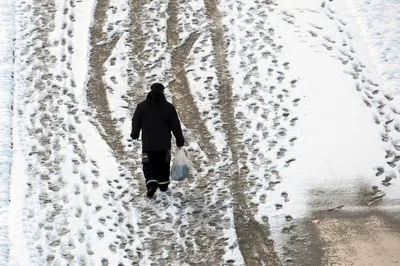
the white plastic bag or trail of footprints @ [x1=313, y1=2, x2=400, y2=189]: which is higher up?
trail of footprints @ [x1=313, y1=2, x2=400, y2=189]

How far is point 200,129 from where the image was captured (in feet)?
45.2

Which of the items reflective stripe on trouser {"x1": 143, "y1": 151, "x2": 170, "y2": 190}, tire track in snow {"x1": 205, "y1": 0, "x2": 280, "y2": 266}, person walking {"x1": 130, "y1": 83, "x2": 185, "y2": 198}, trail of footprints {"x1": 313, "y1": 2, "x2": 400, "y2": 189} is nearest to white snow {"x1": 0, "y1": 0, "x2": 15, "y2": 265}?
reflective stripe on trouser {"x1": 143, "y1": 151, "x2": 170, "y2": 190}

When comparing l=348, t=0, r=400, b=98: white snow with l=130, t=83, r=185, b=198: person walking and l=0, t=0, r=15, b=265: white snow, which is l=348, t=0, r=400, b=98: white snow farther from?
l=0, t=0, r=15, b=265: white snow

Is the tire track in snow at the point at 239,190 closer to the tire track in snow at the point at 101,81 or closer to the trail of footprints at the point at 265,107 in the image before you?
the trail of footprints at the point at 265,107

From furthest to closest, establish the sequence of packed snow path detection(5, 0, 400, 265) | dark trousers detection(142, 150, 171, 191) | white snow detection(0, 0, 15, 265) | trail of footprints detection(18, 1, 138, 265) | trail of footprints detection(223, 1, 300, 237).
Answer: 1. trail of footprints detection(223, 1, 300, 237)
2. dark trousers detection(142, 150, 171, 191)
3. white snow detection(0, 0, 15, 265)
4. packed snow path detection(5, 0, 400, 265)
5. trail of footprints detection(18, 1, 138, 265)

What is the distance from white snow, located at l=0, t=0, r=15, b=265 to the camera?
1177 centimetres

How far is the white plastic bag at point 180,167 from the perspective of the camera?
1202 centimetres

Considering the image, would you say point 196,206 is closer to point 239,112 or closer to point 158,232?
point 158,232

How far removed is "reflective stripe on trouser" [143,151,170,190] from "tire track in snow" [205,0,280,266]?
1061mm

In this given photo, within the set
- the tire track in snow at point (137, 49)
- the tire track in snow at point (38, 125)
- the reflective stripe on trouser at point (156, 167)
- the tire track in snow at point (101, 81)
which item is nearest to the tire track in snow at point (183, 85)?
the tire track in snow at point (137, 49)

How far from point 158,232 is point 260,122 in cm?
300

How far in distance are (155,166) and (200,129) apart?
1962 mm

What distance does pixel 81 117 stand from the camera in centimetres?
1412

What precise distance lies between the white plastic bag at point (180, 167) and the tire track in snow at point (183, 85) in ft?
3.63
